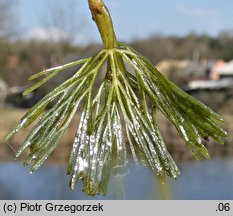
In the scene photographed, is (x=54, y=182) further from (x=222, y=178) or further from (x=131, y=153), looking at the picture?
(x=131, y=153)

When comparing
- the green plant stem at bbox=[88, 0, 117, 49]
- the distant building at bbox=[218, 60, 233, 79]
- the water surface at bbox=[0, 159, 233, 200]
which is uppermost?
the green plant stem at bbox=[88, 0, 117, 49]

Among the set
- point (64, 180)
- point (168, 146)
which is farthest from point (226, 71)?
point (168, 146)

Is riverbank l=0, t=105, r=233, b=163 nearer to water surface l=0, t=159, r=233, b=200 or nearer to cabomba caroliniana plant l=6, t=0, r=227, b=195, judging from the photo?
water surface l=0, t=159, r=233, b=200

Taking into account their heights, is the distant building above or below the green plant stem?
below

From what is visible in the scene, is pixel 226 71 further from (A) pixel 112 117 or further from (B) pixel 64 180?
(A) pixel 112 117

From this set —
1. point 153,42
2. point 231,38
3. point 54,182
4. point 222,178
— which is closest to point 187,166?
point 222,178

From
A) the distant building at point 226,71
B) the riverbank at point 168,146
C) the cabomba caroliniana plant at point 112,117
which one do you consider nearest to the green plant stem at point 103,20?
the cabomba caroliniana plant at point 112,117

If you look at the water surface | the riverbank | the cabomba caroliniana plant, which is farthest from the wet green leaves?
the water surface

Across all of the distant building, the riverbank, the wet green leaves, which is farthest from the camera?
the distant building

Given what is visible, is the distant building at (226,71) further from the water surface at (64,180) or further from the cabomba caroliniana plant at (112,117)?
the cabomba caroliniana plant at (112,117)
